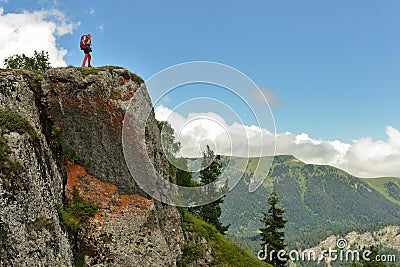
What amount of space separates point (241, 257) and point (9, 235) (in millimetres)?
24862

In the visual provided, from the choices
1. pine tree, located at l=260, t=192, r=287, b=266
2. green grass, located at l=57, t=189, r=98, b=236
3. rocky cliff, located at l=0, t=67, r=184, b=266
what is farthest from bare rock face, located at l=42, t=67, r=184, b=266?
pine tree, located at l=260, t=192, r=287, b=266

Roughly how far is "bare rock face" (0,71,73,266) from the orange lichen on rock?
45.2 inches

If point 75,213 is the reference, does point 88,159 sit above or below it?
above

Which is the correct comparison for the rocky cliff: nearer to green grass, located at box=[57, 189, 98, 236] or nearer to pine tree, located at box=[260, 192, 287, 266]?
green grass, located at box=[57, 189, 98, 236]

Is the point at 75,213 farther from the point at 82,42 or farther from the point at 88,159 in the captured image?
the point at 82,42

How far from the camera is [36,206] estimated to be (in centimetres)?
1689

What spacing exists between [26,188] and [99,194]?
742 cm

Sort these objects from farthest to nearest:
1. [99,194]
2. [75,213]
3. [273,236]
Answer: [273,236] < [99,194] < [75,213]

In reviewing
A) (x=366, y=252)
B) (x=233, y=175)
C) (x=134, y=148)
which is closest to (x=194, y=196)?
(x=134, y=148)

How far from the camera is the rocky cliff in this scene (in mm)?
19969

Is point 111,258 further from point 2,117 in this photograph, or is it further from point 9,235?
point 2,117

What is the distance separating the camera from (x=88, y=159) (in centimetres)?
2408

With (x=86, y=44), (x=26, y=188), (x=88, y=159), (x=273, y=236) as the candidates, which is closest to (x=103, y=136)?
(x=88, y=159)

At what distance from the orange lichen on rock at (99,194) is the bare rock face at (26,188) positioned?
45.2 inches
